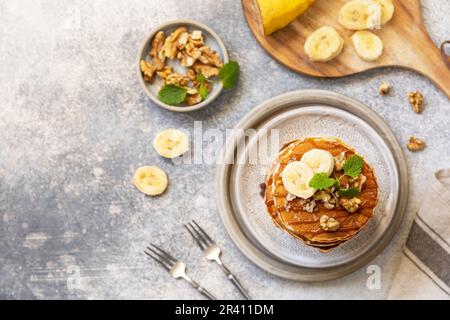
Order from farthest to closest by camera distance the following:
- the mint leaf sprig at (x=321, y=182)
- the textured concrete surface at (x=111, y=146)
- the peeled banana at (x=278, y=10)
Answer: the textured concrete surface at (x=111, y=146) → the peeled banana at (x=278, y=10) → the mint leaf sprig at (x=321, y=182)

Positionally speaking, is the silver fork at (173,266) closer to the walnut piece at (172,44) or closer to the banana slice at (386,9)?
the walnut piece at (172,44)

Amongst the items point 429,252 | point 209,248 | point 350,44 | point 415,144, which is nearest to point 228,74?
point 350,44

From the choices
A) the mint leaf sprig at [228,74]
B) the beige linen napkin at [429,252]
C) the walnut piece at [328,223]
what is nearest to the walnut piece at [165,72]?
the mint leaf sprig at [228,74]

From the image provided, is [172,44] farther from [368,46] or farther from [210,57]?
[368,46]

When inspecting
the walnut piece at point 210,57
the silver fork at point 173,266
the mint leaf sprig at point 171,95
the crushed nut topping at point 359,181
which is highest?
the walnut piece at point 210,57

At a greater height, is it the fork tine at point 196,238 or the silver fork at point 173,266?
the fork tine at point 196,238

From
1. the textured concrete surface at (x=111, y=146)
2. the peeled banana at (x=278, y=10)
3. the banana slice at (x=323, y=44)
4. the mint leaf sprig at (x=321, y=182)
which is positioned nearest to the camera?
the mint leaf sprig at (x=321, y=182)
